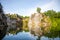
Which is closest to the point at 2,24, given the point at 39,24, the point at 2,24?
the point at 2,24

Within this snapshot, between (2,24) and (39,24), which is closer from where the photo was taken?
(2,24)

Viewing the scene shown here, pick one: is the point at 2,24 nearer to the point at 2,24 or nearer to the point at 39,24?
the point at 2,24

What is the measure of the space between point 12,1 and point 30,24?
64cm

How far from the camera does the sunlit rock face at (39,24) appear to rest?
412cm

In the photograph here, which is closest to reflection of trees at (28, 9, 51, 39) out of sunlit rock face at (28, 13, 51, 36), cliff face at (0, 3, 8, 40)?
sunlit rock face at (28, 13, 51, 36)

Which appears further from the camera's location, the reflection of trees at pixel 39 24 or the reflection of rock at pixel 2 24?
the reflection of trees at pixel 39 24

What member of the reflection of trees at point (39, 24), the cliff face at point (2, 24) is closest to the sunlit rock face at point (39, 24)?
the reflection of trees at point (39, 24)

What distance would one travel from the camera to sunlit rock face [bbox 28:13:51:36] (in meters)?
4.12

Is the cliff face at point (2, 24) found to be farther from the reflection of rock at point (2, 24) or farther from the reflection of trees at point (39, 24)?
the reflection of trees at point (39, 24)

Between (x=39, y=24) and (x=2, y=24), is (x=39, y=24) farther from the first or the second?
(x=2, y=24)

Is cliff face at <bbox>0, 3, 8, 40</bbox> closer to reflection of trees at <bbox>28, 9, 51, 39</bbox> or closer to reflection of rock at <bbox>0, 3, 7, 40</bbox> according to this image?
reflection of rock at <bbox>0, 3, 7, 40</bbox>

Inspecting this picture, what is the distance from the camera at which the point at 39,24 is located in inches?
164

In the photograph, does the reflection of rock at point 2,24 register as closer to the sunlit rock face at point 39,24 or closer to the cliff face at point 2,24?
the cliff face at point 2,24

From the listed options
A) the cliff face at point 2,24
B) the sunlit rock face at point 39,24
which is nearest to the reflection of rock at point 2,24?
the cliff face at point 2,24
